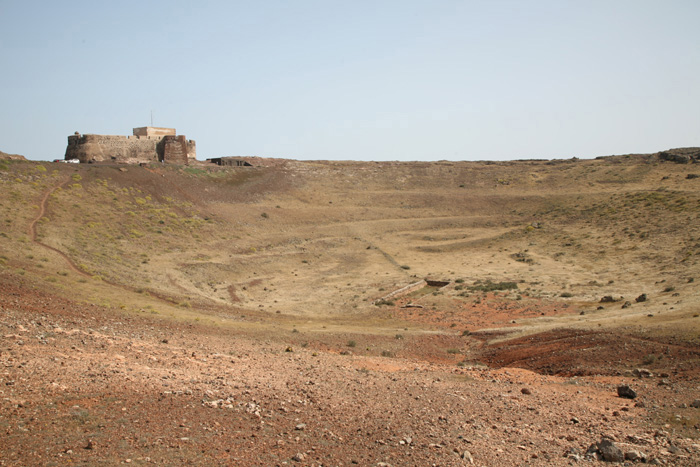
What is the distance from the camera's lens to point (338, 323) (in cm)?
2472

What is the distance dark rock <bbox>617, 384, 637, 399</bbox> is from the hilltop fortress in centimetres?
5119

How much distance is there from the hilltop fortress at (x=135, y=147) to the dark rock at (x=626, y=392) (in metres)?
51.2

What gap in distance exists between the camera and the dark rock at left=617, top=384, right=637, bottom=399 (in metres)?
12.3

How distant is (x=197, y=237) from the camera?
1674 inches

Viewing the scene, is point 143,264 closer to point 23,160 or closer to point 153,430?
point 23,160

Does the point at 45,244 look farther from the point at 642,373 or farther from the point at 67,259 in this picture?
the point at 642,373

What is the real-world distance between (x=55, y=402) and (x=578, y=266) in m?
33.7

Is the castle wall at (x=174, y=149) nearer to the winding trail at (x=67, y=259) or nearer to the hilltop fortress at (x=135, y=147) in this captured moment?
the hilltop fortress at (x=135, y=147)

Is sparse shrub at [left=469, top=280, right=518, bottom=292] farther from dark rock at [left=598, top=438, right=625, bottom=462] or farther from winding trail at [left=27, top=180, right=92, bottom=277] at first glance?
dark rock at [left=598, top=438, right=625, bottom=462]

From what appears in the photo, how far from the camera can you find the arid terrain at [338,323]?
9297mm

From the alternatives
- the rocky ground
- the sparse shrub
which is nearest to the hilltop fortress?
the sparse shrub

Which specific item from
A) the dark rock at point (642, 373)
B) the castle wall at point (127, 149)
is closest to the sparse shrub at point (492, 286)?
the dark rock at point (642, 373)

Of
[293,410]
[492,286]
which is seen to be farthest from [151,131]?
[293,410]

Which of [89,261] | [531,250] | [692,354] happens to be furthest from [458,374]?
[531,250]
